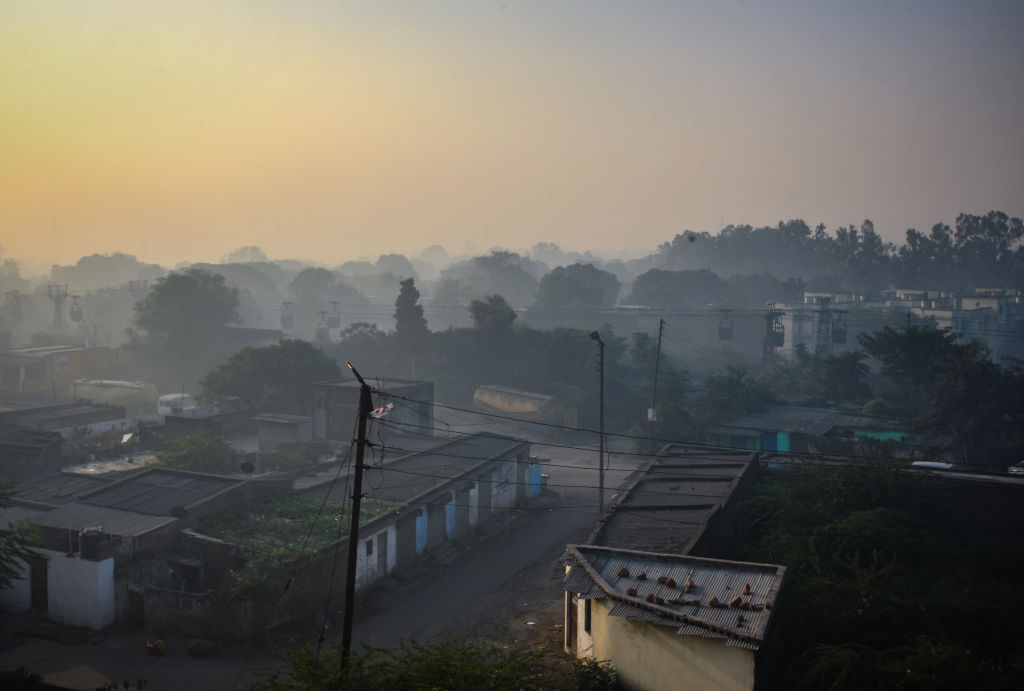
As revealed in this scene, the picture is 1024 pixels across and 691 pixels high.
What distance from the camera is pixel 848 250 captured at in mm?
88812

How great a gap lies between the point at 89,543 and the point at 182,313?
1505 inches

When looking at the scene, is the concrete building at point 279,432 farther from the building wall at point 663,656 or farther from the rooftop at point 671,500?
the building wall at point 663,656

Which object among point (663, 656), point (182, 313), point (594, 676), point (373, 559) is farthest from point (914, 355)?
point (182, 313)

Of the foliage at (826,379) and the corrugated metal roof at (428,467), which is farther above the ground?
the foliage at (826,379)

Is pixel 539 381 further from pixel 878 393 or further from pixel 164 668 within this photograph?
pixel 164 668

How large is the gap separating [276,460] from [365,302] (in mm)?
70429

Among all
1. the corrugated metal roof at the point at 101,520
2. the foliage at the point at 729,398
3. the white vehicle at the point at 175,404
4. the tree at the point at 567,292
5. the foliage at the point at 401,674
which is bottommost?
the corrugated metal roof at the point at 101,520

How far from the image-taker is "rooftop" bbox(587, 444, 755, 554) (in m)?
15.5

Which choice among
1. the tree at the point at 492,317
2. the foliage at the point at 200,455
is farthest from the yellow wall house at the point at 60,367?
the tree at the point at 492,317

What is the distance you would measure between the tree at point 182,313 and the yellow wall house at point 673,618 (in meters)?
42.9

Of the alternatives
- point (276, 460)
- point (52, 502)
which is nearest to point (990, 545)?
point (276, 460)

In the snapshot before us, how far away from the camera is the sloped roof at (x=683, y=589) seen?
10414mm

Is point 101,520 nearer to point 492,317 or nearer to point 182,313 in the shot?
point 492,317

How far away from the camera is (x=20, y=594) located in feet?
50.6
